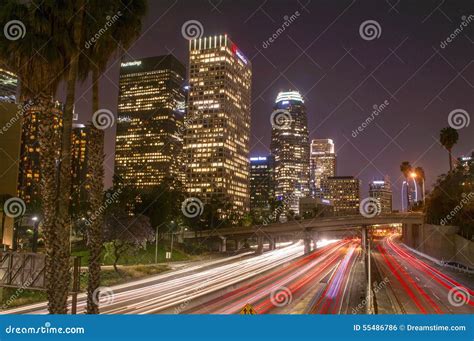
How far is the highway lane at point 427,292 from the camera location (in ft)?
103

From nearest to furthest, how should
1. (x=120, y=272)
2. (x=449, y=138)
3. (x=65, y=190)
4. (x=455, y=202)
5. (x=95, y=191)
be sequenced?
(x=65, y=190) < (x=95, y=191) < (x=120, y=272) < (x=455, y=202) < (x=449, y=138)

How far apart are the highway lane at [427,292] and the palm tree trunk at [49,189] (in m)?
24.9

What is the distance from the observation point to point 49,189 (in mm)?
13445

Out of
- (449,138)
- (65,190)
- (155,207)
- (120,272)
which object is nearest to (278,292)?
(120,272)

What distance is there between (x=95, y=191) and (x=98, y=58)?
4.48 meters

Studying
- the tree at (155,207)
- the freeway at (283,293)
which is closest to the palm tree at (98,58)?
the freeway at (283,293)

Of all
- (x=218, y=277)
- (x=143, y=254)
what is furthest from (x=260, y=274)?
(x=143, y=254)

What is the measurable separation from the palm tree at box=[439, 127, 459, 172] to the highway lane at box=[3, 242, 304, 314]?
58.7 m

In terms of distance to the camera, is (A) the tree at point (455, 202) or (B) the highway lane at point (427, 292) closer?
(B) the highway lane at point (427, 292)

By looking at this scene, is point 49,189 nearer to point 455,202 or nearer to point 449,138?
point 455,202

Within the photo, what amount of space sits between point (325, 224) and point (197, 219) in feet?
93.7

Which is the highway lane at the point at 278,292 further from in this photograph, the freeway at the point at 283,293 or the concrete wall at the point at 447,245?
the concrete wall at the point at 447,245

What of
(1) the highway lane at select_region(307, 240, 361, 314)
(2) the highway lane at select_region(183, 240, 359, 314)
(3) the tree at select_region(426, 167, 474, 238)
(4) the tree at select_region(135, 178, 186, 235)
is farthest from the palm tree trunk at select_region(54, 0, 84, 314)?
(4) the tree at select_region(135, 178, 186, 235)

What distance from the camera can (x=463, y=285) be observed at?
141ft
